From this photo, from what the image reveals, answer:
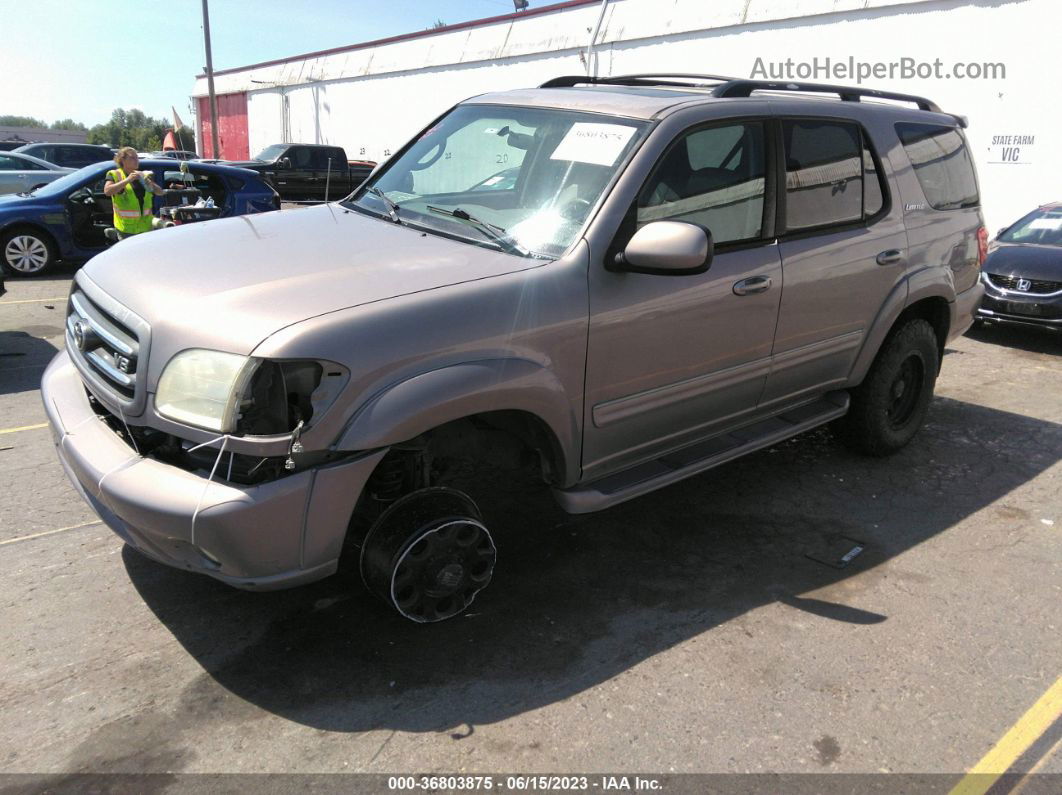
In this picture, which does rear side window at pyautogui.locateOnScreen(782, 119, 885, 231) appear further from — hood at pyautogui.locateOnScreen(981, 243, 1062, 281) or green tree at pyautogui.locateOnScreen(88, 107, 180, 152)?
green tree at pyautogui.locateOnScreen(88, 107, 180, 152)

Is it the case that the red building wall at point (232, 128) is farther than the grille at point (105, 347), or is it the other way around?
the red building wall at point (232, 128)

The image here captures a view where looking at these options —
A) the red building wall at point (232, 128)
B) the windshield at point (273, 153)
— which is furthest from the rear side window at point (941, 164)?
the red building wall at point (232, 128)

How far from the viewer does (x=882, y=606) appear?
144 inches

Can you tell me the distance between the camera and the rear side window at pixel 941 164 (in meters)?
4.90

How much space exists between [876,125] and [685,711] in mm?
3362

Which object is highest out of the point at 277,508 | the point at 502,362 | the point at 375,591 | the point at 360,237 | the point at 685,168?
the point at 685,168

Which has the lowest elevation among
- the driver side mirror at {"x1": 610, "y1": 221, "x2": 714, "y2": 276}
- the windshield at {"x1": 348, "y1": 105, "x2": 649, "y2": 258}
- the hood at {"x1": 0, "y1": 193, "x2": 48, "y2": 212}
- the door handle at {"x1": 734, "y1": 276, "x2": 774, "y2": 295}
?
the hood at {"x1": 0, "y1": 193, "x2": 48, "y2": 212}

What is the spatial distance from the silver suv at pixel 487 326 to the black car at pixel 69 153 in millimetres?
20249

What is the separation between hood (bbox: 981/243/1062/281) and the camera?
28.7 ft

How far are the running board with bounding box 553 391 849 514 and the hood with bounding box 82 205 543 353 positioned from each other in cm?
96

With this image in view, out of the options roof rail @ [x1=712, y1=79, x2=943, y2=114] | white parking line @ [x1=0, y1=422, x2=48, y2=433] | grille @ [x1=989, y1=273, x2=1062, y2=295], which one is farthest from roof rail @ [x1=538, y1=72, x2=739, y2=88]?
grille @ [x1=989, y1=273, x2=1062, y2=295]

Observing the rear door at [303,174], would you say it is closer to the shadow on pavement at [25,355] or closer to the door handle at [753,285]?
the shadow on pavement at [25,355]

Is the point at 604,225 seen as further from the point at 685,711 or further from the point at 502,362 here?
the point at 685,711

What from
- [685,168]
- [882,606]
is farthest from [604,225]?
[882,606]
